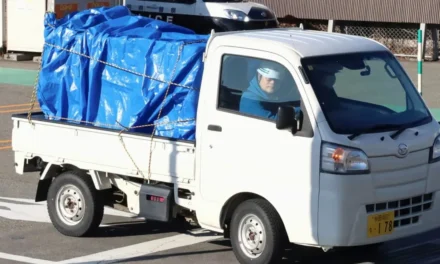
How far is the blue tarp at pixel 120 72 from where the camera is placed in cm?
863

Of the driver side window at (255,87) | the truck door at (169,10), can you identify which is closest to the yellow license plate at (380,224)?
the driver side window at (255,87)

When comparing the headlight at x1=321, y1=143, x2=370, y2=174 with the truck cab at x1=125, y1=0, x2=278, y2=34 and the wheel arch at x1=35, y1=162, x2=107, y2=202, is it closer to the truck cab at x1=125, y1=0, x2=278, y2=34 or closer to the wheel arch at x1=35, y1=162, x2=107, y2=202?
the wheel arch at x1=35, y1=162, x2=107, y2=202

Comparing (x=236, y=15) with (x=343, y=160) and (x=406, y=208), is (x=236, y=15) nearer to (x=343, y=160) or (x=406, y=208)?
(x=406, y=208)

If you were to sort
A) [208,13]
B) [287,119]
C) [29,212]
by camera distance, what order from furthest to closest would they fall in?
[208,13] < [29,212] < [287,119]

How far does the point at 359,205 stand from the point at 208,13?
16.7m

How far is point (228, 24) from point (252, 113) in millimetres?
15759

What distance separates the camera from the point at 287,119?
750cm

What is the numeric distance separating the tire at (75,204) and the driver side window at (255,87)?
5.77 ft

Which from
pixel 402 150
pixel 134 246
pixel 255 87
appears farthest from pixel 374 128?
pixel 134 246

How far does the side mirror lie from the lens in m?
7.48

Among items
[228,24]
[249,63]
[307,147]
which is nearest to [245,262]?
[307,147]

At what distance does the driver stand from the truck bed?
2.15 ft

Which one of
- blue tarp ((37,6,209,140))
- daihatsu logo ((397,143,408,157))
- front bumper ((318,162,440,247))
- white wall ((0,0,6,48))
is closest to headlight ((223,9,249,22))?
white wall ((0,0,6,48))

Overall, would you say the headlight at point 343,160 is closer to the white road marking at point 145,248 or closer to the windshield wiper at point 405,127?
the windshield wiper at point 405,127
